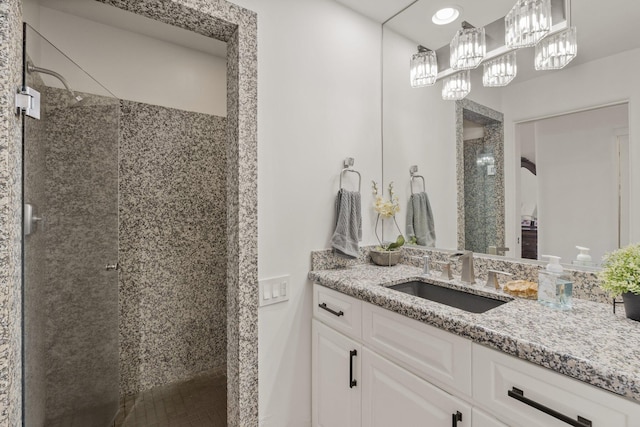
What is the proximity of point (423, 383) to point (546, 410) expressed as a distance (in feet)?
1.28

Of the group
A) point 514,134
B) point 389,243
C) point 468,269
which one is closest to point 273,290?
point 389,243

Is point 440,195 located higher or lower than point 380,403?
higher

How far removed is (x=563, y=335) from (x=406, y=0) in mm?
1934

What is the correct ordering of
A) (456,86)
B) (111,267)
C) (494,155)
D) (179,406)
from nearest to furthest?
(494,155) → (456,86) → (111,267) → (179,406)

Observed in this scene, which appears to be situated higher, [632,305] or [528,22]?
[528,22]

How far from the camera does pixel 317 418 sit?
1.63 metres

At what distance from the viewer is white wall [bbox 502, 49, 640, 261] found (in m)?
1.13

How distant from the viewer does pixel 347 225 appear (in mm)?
1749

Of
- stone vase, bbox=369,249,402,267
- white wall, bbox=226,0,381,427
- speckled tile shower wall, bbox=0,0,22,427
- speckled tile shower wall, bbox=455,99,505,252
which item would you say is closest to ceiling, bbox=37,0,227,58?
white wall, bbox=226,0,381,427

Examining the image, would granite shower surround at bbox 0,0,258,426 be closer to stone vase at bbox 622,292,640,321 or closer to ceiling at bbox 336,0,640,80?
ceiling at bbox 336,0,640,80

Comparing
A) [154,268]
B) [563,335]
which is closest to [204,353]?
[154,268]

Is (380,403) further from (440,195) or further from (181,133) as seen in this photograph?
(181,133)

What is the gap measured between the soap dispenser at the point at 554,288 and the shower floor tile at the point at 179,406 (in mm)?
1927

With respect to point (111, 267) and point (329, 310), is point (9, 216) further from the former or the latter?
point (329, 310)
